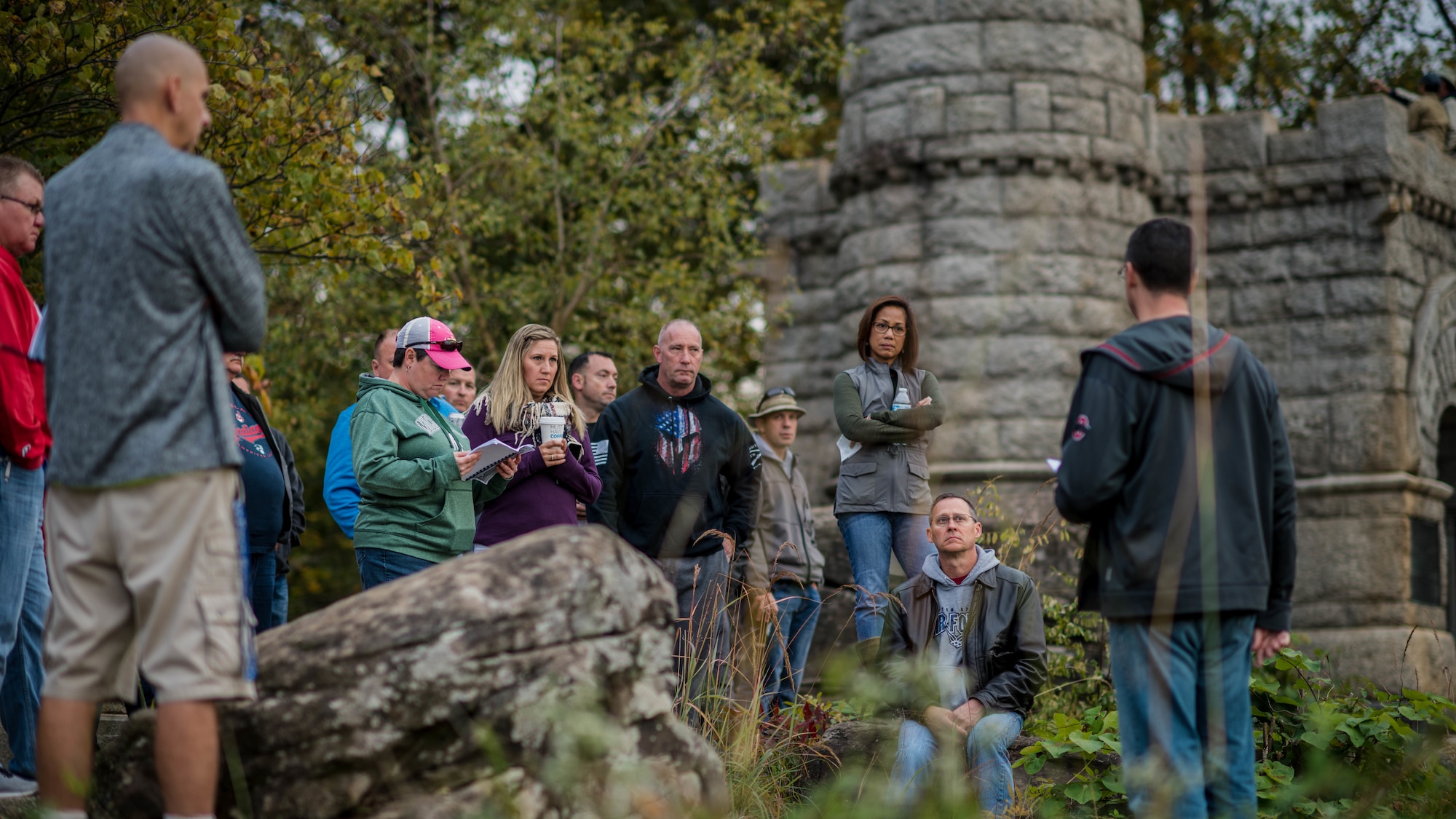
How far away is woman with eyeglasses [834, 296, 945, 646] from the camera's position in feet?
20.2

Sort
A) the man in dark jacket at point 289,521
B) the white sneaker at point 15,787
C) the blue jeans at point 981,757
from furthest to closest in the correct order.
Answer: the man in dark jacket at point 289,521, the blue jeans at point 981,757, the white sneaker at point 15,787

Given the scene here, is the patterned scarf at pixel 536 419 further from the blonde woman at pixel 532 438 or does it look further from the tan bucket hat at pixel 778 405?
the tan bucket hat at pixel 778 405

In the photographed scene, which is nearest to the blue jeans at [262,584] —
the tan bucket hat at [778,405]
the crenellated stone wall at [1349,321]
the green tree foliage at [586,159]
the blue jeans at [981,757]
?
the blue jeans at [981,757]

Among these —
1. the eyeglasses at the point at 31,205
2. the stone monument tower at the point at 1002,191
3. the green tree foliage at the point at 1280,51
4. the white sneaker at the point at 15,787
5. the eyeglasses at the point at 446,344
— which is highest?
the green tree foliage at the point at 1280,51

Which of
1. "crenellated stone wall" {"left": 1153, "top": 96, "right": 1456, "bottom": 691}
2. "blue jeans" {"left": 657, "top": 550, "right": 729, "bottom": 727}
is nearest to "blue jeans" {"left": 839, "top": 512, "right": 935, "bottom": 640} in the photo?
"blue jeans" {"left": 657, "top": 550, "right": 729, "bottom": 727}

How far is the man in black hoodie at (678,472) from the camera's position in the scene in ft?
19.2

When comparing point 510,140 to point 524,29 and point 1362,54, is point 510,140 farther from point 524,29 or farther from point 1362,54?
point 1362,54

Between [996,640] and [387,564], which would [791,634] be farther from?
[387,564]

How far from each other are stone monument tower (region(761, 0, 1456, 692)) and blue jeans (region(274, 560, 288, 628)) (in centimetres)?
371

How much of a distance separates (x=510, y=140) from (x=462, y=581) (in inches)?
358

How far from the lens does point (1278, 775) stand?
4.87 meters

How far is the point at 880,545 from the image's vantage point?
20.3 ft

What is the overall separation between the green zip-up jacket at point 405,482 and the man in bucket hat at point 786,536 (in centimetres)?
197

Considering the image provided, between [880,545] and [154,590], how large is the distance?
12.5 ft
